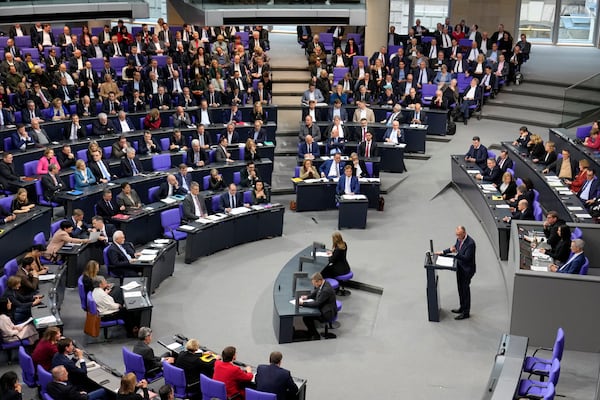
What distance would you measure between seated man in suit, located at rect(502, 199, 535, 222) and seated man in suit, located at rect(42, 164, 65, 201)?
28.1 ft

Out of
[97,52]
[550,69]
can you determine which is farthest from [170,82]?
[550,69]

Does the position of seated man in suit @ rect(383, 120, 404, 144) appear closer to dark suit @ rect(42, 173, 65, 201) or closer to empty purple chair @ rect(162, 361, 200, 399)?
dark suit @ rect(42, 173, 65, 201)

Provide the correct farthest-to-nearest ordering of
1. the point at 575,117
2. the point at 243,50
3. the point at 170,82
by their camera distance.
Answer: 1. the point at 243,50
2. the point at 170,82
3. the point at 575,117

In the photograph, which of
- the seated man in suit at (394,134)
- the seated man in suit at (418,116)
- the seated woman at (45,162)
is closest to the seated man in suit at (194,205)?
the seated woman at (45,162)

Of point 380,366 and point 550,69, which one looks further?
point 550,69

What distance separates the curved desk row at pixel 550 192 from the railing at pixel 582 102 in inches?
118

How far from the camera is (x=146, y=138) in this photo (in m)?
18.4

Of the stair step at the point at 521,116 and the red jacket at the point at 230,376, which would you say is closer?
the red jacket at the point at 230,376

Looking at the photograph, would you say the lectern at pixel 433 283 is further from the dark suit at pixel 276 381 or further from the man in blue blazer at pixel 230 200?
the man in blue blazer at pixel 230 200

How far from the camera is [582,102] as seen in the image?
20281mm

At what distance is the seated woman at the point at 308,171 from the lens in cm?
1800

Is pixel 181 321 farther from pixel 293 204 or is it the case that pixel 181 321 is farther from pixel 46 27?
pixel 46 27

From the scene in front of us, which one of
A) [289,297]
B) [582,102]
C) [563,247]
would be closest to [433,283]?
[563,247]

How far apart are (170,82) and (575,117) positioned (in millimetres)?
10528
